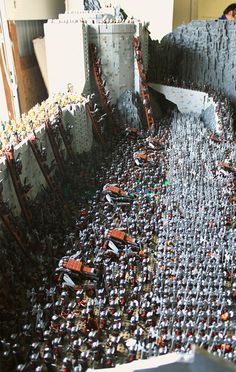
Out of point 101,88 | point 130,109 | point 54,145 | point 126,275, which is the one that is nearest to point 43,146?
point 54,145

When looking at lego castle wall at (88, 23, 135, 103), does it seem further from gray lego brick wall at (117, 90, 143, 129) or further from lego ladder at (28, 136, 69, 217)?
lego ladder at (28, 136, 69, 217)

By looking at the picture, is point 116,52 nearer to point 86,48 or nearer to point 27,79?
point 86,48

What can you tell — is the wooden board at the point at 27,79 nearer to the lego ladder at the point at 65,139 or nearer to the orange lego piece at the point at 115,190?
the lego ladder at the point at 65,139

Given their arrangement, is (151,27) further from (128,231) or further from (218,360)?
(218,360)

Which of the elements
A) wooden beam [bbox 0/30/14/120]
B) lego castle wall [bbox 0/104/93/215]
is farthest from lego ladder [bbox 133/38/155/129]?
wooden beam [bbox 0/30/14/120]

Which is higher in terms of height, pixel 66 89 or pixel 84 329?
pixel 66 89

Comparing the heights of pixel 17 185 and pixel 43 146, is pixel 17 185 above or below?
below

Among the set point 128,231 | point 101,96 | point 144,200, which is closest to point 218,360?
point 128,231
